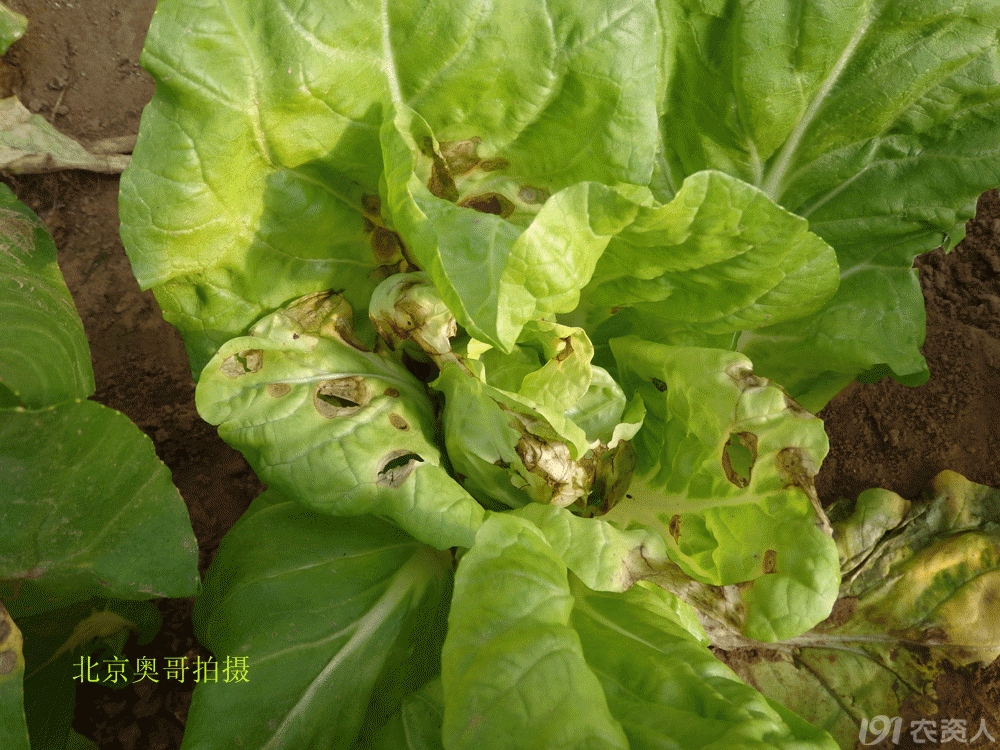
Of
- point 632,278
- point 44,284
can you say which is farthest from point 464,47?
point 44,284

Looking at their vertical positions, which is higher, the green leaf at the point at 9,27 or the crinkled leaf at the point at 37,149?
the green leaf at the point at 9,27

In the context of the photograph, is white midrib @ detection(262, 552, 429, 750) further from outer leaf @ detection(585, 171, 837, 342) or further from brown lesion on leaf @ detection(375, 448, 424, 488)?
outer leaf @ detection(585, 171, 837, 342)

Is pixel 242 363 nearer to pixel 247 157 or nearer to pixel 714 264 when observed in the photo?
pixel 247 157

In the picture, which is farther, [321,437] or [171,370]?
[171,370]

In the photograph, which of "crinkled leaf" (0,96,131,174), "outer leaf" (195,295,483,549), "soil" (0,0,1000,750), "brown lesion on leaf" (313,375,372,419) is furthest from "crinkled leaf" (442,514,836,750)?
"crinkled leaf" (0,96,131,174)

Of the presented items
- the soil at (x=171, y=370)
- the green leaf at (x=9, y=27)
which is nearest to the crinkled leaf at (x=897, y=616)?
the soil at (x=171, y=370)

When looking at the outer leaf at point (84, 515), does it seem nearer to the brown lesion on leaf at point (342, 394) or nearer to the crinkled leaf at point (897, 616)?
the brown lesion on leaf at point (342, 394)

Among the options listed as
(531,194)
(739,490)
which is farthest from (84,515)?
(739,490)

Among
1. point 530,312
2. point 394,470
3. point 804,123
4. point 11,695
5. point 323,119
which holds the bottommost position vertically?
point 11,695
